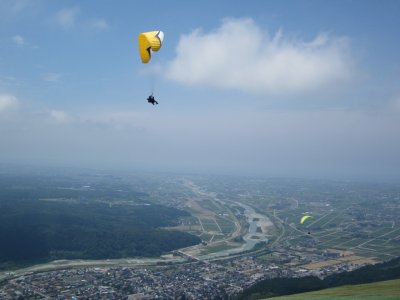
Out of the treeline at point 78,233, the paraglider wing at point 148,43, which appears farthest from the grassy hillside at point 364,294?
the treeline at point 78,233

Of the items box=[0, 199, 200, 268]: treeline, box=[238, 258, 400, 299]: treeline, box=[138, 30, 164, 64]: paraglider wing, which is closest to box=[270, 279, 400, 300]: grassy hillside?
box=[238, 258, 400, 299]: treeline

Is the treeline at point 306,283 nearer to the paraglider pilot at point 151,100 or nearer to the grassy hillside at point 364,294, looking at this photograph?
the grassy hillside at point 364,294

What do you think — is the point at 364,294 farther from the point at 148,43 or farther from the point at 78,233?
the point at 78,233

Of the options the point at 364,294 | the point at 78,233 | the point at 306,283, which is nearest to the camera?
the point at 364,294

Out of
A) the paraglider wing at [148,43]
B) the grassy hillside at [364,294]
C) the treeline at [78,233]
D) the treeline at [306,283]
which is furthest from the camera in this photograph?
the treeline at [78,233]

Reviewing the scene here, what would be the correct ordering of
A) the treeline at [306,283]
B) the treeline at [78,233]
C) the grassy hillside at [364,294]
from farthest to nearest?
the treeline at [78,233] < the treeline at [306,283] < the grassy hillside at [364,294]

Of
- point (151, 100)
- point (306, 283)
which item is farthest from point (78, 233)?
point (151, 100)
